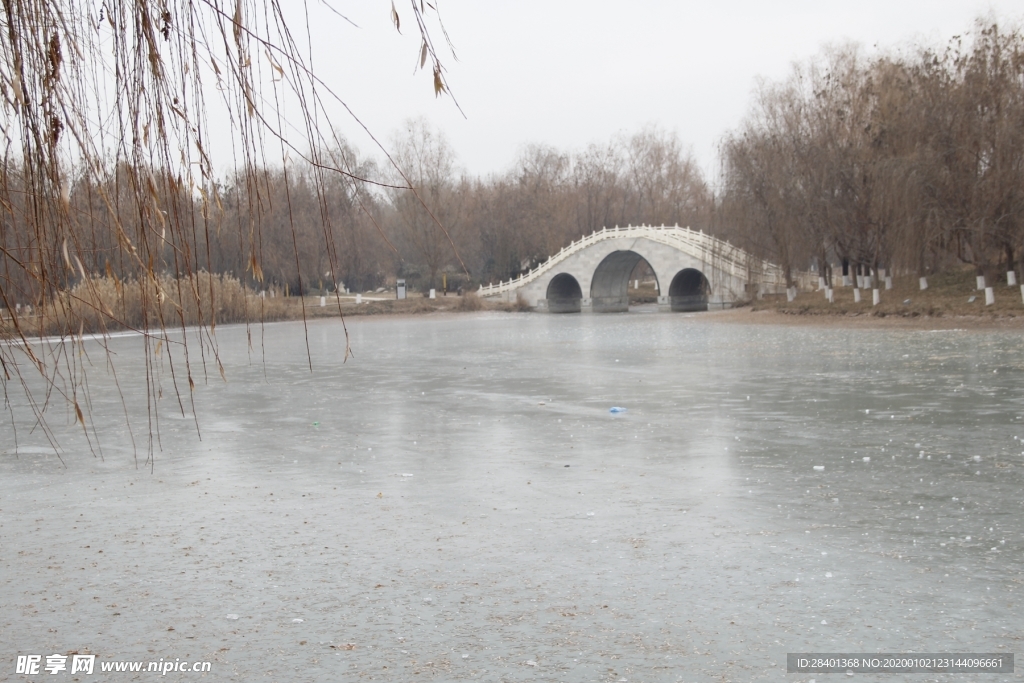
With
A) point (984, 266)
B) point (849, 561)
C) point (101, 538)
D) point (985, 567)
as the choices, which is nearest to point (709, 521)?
point (849, 561)

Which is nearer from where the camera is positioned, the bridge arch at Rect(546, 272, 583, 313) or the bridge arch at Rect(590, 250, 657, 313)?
the bridge arch at Rect(590, 250, 657, 313)

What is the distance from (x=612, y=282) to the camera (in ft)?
178

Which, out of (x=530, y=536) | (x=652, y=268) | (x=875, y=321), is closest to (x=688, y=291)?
(x=652, y=268)

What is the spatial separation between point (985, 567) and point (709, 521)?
1596mm

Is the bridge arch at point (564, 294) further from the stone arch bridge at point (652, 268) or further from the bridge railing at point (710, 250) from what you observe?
the bridge railing at point (710, 250)

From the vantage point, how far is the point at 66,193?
2.64 m

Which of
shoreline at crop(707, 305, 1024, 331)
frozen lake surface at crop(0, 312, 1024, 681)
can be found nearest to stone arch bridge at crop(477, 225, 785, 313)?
shoreline at crop(707, 305, 1024, 331)

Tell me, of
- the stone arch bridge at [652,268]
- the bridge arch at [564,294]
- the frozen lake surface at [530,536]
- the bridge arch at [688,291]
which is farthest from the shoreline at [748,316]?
the bridge arch at [688,291]

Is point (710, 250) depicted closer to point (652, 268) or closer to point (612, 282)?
point (652, 268)

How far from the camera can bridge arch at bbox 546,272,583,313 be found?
54031mm

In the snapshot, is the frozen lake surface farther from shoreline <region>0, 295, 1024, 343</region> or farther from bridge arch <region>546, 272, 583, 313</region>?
bridge arch <region>546, 272, 583, 313</region>

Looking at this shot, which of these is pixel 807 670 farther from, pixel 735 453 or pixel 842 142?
pixel 842 142

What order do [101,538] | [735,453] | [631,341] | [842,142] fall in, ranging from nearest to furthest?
[101,538]
[735,453]
[631,341]
[842,142]

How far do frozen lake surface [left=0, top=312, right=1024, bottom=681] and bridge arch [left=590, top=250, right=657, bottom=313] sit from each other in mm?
39906
